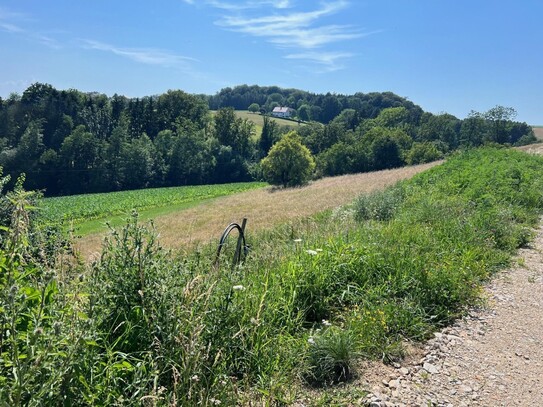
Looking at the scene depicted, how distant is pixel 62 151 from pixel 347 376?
81.9 metres

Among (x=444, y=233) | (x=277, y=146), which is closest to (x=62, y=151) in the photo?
(x=277, y=146)

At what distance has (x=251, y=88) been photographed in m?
196

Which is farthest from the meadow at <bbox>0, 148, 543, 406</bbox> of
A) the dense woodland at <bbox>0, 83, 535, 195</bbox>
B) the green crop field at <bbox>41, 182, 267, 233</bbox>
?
the dense woodland at <bbox>0, 83, 535, 195</bbox>

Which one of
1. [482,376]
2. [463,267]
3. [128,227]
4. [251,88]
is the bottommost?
[482,376]

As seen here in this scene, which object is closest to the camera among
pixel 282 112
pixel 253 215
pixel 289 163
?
pixel 253 215

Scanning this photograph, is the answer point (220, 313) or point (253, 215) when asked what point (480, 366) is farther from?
point (253, 215)

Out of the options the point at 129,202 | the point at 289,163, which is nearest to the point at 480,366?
the point at 289,163

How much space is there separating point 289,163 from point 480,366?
49.8 metres

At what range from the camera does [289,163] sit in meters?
53.4

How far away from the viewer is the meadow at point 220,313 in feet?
7.20

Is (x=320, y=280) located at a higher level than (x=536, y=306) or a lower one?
higher

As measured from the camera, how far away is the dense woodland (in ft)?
234

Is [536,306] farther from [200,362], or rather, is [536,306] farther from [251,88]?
[251,88]

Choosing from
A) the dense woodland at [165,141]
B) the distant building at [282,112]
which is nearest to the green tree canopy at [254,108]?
the distant building at [282,112]
